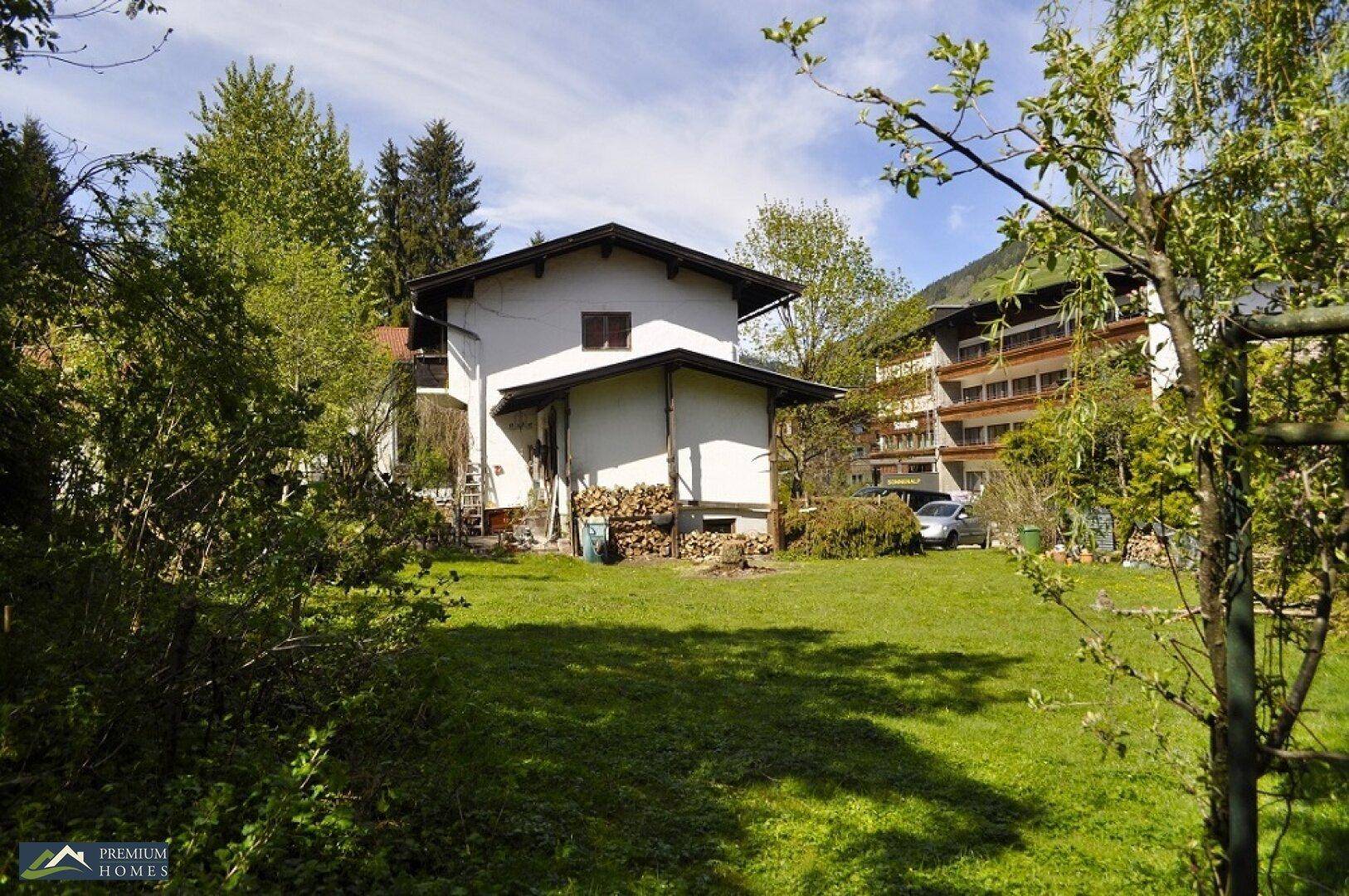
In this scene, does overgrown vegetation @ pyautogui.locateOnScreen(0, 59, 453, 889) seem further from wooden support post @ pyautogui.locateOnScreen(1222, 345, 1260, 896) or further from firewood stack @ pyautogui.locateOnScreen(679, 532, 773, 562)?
firewood stack @ pyautogui.locateOnScreen(679, 532, 773, 562)

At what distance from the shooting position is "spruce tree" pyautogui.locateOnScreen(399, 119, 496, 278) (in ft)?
166

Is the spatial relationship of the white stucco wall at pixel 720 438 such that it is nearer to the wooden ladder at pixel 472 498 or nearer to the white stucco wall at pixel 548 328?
the white stucco wall at pixel 548 328

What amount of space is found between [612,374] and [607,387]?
1.36 metres

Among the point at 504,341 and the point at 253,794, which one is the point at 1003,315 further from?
the point at 504,341

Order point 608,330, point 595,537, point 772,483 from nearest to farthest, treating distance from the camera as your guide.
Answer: point 595,537, point 772,483, point 608,330

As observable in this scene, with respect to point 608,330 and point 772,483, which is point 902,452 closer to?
point 608,330

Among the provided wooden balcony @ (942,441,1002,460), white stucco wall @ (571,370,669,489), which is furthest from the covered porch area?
wooden balcony @ (942,441,1002,460)

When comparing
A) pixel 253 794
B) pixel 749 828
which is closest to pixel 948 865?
pixel 749 828

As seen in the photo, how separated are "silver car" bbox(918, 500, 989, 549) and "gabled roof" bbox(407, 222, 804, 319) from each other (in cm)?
750

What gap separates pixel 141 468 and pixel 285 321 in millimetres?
18034

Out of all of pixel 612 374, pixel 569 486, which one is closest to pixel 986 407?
pixel 612 374

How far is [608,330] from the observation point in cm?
2392

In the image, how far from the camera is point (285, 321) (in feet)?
68.8

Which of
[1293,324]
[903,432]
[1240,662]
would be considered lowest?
[1240,662]
